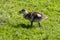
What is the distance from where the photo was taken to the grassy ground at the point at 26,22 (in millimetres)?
11695

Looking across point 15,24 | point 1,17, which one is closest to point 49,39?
point 15,24

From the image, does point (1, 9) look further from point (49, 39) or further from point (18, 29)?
point (49, 39)

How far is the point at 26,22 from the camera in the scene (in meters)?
13.2

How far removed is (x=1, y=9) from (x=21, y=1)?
91.0 inches

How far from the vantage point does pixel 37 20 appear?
488 inches

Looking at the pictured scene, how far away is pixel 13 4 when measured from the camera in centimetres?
1612

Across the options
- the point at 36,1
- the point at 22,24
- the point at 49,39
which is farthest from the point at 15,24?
the point at 36,1

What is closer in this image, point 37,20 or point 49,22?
point 37,20

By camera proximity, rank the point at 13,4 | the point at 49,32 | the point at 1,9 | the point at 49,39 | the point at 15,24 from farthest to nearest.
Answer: the point at 13,4 < the point at 1,9 < the point at 15,24 < the point at 49,32 < the point at 49,39

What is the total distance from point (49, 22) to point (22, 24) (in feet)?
4.53

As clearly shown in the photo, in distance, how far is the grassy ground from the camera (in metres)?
11.7

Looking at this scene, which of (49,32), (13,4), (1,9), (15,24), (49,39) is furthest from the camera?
(13,4)

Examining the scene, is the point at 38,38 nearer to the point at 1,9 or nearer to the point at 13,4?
the point at 1,9

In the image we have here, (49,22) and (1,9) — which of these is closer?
(49,22)
